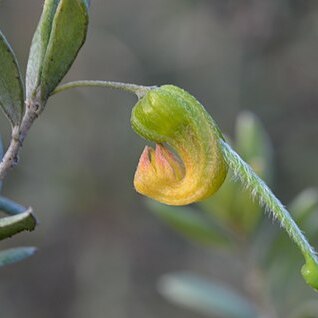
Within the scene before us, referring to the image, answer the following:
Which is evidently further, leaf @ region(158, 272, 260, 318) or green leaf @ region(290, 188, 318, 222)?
leaf @ region(158, 272, 260, 318)

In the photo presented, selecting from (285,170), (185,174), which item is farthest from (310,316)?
(285,170)

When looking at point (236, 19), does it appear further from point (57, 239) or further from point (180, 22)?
point (57, 239)

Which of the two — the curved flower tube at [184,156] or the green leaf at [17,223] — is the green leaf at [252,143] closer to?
the curved flower tube at [184,156]

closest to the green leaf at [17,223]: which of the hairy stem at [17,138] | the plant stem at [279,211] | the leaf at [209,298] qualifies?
the hairy stem at [17,138]

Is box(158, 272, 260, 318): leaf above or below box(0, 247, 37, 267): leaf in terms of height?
below

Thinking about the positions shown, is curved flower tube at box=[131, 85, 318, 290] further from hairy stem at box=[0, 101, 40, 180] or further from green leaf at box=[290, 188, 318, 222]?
green leaf at box=[290, 188, 318, 222]

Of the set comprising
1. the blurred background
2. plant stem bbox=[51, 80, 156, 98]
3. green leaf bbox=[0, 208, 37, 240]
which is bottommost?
the blurred background

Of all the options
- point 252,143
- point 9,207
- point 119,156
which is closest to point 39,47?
point 9,207

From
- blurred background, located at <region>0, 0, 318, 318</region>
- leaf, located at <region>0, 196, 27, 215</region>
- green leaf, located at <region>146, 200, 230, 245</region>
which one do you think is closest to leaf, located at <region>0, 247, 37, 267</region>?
leaf, located at <region>0, 196, 27, 215</region>
